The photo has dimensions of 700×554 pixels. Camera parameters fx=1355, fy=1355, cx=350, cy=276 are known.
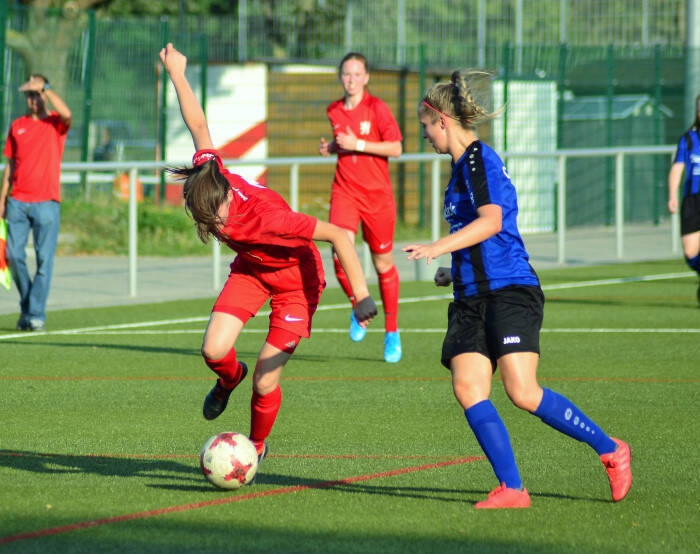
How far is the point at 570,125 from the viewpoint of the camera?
24750 mm

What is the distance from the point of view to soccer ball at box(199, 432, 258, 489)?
614 cm

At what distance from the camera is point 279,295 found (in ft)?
21.7

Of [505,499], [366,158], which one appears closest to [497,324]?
[505,499]

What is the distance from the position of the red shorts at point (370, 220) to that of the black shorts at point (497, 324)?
4857 mm

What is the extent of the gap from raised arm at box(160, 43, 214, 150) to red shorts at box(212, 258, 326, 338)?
77 cm

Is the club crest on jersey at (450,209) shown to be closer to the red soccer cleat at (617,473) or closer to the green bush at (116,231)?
the red soccer cleat at (617,473)

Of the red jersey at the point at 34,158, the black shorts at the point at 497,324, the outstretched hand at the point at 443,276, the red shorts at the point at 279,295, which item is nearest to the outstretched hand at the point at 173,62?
the red shorts at the point at 279,295

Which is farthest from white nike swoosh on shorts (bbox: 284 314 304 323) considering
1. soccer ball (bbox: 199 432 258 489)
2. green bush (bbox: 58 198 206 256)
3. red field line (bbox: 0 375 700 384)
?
green bush (bbox: 58 198 206 256)

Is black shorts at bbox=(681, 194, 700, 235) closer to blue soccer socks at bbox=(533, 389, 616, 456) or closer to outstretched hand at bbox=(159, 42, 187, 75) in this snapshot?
outstretched hand at bbox=(159, 42, 187, 75)

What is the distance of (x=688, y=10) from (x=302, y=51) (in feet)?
25.8

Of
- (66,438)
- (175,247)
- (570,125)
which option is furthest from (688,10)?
(66,438)

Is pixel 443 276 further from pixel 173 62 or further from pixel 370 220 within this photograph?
pixel 370 220

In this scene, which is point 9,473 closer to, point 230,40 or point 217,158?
point 217,158

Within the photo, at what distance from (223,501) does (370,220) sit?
500 centimetres
